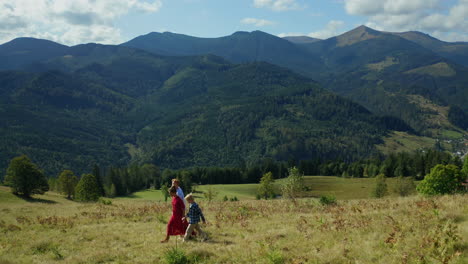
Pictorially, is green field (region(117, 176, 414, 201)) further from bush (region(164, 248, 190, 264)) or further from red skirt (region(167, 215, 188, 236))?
bush (region(164, 248, 190, 264))

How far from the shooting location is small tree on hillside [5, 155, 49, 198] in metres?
55.2

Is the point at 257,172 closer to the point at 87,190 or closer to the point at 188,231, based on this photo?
the point at 87,190

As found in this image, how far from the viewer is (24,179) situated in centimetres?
5566

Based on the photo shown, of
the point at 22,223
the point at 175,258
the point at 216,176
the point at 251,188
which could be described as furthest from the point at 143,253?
the point at 216,176

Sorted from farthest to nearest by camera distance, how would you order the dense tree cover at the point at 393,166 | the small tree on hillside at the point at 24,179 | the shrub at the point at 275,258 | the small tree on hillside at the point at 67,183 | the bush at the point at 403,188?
the dense tree cover at the point at 393,166 → the bush at the point at 403,188 → the small tree on hillside at the point at 67,183 → the small tree on hillside at the point at 24,179 → the shrub at the point at 275,258

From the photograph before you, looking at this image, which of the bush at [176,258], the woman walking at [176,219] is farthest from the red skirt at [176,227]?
the bush at [176,258]

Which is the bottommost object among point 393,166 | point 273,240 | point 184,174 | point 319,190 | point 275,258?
point 319,190

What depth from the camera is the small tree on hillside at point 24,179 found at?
55.2m

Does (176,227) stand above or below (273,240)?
above


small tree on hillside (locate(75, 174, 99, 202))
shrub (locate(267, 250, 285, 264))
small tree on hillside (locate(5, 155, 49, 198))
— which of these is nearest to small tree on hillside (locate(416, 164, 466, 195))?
shrub (locate(267, 250, 285, 264))

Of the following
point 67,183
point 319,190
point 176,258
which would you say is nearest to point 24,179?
point 67,183

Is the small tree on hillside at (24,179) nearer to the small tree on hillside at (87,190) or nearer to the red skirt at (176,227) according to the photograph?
the small tree on hillside at (87,190)

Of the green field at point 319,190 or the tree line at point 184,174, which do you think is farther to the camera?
the green field at point 319,190

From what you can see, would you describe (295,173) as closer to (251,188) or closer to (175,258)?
(175,258)
